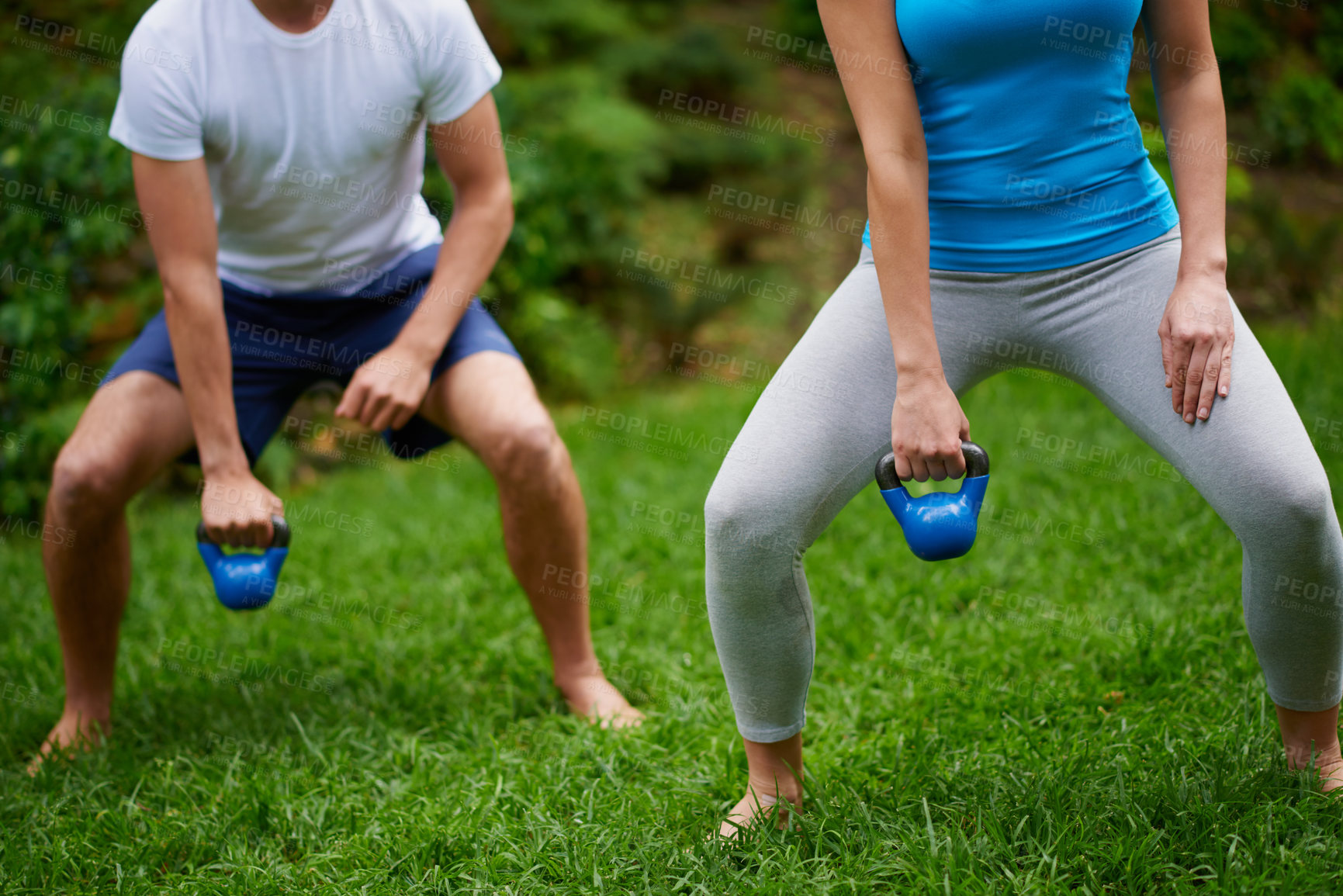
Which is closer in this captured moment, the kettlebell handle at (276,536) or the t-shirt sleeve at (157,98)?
the t-shirt sleeve at (157,98)

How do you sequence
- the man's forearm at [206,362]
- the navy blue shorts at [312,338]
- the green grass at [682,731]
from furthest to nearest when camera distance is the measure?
the navy blue shorts at [312,338] → the man's forearm at [206,362] → the green grass at [682,731]

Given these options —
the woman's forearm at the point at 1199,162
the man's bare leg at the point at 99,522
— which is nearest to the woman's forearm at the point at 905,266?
the woman's forearm at the point at 1199,162

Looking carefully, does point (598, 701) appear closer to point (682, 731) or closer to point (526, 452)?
point (682, 731)

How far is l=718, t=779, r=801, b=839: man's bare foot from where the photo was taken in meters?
1.84

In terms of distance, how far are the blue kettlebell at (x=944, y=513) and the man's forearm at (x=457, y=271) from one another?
1141 millimetres

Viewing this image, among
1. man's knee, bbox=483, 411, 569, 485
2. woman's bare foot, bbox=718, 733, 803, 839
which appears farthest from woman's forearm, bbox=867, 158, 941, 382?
man's knee, bbox=483, 411, 569, 485

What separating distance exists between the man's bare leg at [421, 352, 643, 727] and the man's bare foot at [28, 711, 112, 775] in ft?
3.52

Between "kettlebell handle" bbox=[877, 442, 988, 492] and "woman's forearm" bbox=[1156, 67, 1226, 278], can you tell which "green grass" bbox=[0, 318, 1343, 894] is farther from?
"woman's forearm" bbox=[1156, 67, 1226, 278]

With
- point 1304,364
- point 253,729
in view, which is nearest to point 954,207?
point 253,729

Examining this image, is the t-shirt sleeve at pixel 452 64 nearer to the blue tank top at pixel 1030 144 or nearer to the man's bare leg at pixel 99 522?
the man's bare leg at pixel 99 522

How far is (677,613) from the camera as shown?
300 centimetres

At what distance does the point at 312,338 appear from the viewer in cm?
253

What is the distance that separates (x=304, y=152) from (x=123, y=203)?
8.77ft

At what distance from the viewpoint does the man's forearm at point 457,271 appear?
235 cm
